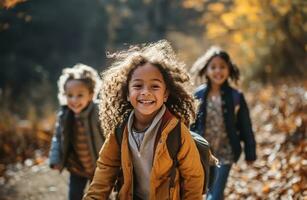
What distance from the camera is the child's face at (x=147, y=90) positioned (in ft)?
8.86

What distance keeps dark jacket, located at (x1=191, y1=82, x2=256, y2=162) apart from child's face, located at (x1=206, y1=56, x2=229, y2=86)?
13cm

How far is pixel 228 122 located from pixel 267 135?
3.12 m

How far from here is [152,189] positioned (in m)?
2.55

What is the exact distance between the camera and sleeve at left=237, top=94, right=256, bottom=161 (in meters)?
4.23

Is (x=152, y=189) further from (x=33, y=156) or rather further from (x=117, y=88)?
(x=33, y=156)

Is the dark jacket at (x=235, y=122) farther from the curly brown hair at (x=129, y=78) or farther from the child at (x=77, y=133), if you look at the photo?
the curly brown hair at (x=129, y=78)

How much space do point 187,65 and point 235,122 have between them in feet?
30.3

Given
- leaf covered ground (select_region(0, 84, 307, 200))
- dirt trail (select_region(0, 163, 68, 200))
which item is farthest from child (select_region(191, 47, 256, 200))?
dirt trail (select_region(0, 163, 68, 200))

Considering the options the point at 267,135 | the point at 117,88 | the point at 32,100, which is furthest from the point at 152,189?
the point at 32,100

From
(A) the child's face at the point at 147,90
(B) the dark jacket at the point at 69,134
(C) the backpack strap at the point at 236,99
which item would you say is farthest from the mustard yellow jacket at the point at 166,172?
(C) the backpack strap at the point at 236,99

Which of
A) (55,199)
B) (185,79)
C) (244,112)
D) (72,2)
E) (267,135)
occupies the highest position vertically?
(72,2)

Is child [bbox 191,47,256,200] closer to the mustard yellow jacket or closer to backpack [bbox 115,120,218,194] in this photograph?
backpack [bbox 115,120,218,194]

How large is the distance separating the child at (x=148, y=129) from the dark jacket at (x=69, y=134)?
998 millimetres

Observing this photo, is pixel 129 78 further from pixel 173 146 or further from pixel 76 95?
pixel 76 95
